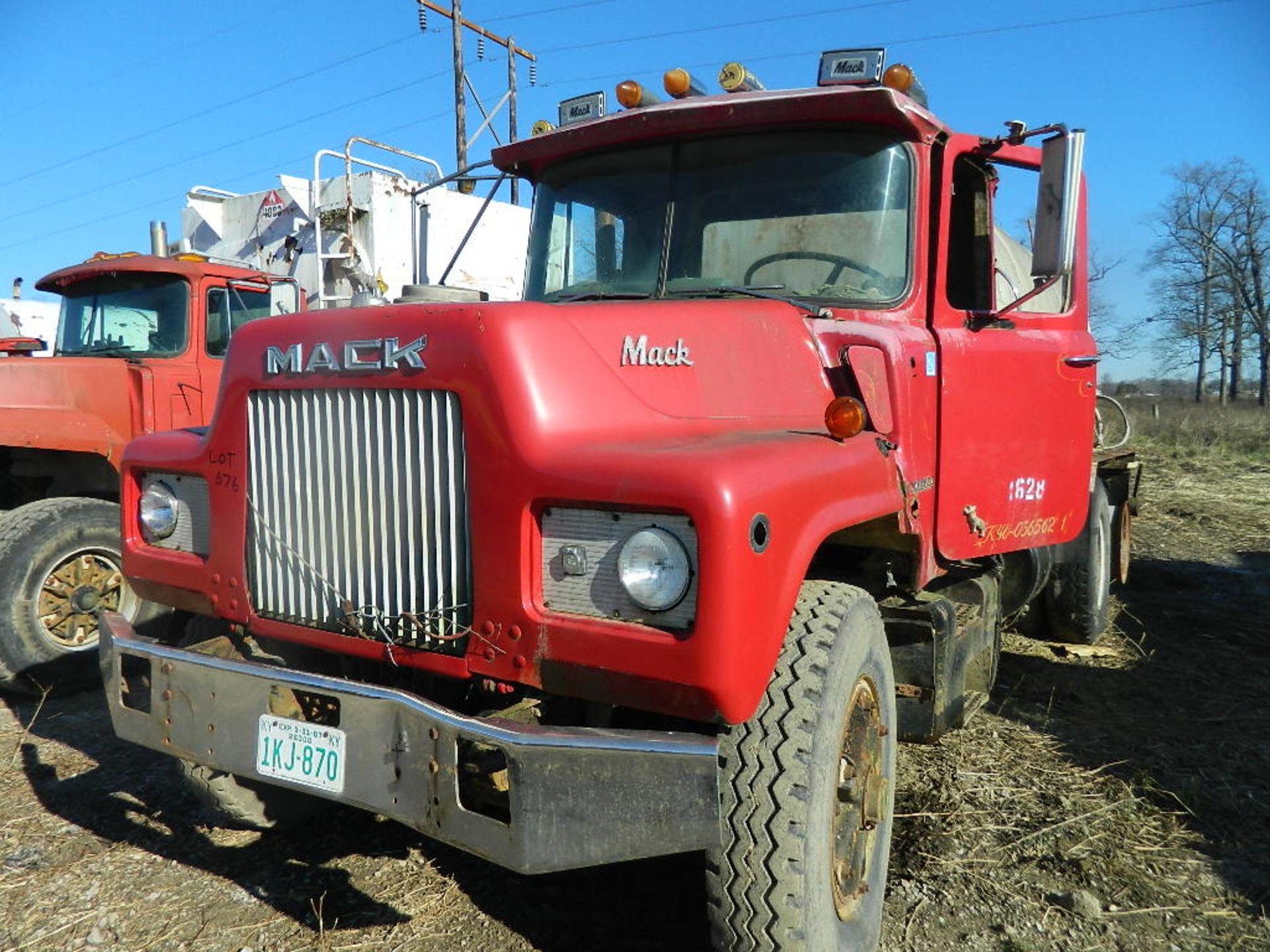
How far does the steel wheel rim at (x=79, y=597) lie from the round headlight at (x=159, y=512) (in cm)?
251

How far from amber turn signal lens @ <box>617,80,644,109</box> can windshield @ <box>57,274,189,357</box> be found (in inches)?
153

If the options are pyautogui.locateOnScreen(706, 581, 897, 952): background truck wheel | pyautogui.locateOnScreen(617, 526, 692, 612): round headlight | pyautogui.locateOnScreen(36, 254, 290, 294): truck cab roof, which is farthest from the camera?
pyautogui.locateOnScreen(36, 254, 290, 294): truck cab roof

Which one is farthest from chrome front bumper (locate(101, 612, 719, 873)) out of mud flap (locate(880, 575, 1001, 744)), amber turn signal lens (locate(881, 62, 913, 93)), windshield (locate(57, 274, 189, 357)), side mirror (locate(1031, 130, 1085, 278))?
windshield (locate(57, 274, 189, 357))

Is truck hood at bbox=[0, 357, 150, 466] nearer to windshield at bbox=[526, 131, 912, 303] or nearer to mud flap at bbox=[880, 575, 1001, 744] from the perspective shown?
windshield at bbox=[526, 131, 912, 303]

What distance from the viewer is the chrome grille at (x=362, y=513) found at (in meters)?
2.44

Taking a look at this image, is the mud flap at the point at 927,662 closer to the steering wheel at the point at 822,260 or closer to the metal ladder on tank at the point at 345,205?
the steering wheel at the point at 822,260

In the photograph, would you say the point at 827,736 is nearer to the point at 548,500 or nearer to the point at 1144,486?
the point at 548,500

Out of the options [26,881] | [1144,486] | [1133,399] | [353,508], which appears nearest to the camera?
[353,508]

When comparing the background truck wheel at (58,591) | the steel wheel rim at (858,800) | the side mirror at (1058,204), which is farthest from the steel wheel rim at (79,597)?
the side mirror at (1058,204)

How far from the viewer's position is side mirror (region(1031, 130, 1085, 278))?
305cm

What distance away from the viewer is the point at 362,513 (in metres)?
2.56

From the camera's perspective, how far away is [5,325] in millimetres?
17297

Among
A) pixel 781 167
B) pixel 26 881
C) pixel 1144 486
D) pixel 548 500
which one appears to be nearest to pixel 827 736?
pixel 548 500

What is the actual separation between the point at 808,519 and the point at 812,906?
91 cm
